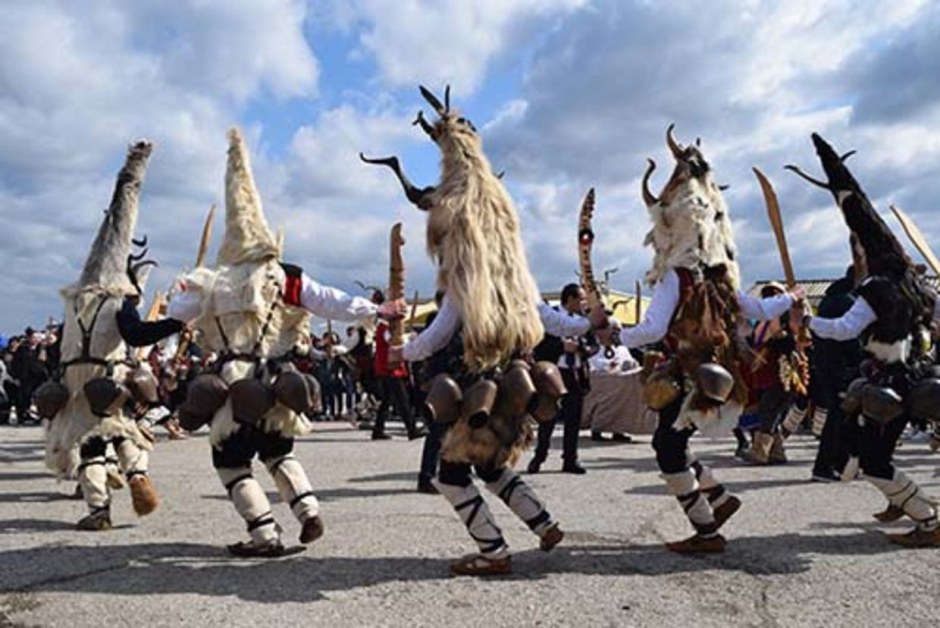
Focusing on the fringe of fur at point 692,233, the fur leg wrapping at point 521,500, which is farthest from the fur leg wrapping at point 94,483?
the fringe of fur at point 692,233

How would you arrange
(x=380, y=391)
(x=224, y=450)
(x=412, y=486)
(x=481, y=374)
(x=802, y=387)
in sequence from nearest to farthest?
(x=481, y=374) < (x=224, y=450) < (x=412, y=486) < (x=802, y=387) < (x=380, y=391)

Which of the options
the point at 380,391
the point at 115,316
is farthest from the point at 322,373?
the point at 115,316

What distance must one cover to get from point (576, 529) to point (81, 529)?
3.24 metres

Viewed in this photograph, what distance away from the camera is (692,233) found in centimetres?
518

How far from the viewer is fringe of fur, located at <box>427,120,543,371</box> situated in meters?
4.54

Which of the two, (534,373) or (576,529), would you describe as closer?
(534,373)

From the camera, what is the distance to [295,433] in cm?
508

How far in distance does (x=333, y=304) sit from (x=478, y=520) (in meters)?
1.50

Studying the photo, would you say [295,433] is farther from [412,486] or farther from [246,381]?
[412,486]

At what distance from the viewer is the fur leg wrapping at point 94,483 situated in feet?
19.5

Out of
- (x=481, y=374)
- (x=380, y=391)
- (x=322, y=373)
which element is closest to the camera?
(x=481, y=374)

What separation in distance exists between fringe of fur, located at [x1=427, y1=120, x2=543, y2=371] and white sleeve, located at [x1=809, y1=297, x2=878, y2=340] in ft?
5.46

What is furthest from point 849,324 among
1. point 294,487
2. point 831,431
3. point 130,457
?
point 130,457

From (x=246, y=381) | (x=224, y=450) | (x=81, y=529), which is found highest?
(x=246, y=381)
